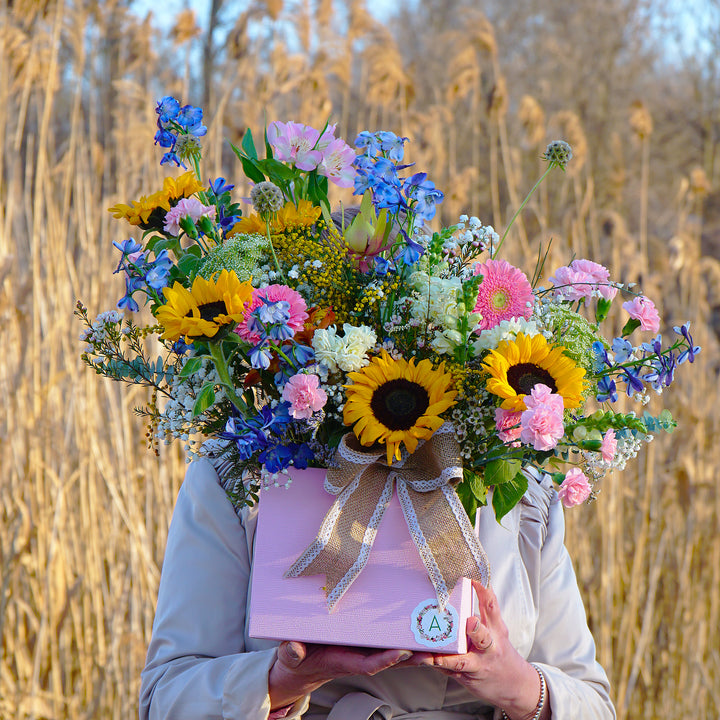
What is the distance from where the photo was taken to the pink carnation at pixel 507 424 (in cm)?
91

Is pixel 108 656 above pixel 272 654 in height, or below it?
below

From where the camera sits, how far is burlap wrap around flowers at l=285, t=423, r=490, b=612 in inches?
38.6

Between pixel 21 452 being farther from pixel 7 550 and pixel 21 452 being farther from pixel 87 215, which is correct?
pixel 87 215

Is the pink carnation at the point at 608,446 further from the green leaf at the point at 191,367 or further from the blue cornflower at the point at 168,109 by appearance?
the blue cornflower at the point at 168,109

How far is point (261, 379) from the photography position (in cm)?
102

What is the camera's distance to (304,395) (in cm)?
90

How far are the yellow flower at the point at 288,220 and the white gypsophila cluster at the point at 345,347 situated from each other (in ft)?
0.62

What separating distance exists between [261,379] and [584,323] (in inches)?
16.9

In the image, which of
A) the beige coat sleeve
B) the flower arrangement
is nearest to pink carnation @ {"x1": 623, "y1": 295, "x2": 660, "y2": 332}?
the flower arrangement

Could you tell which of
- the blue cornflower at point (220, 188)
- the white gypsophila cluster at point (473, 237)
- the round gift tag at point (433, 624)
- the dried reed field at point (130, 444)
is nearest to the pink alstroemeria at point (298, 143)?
the blue cornflower at point (220, 188)

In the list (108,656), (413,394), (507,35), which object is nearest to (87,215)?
(108,656)

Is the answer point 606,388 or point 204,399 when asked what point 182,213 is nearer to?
point 204,399

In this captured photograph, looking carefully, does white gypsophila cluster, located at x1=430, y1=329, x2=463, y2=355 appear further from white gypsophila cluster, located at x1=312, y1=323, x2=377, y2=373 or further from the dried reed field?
the dried reed field

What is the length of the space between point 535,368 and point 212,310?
0.38 m
